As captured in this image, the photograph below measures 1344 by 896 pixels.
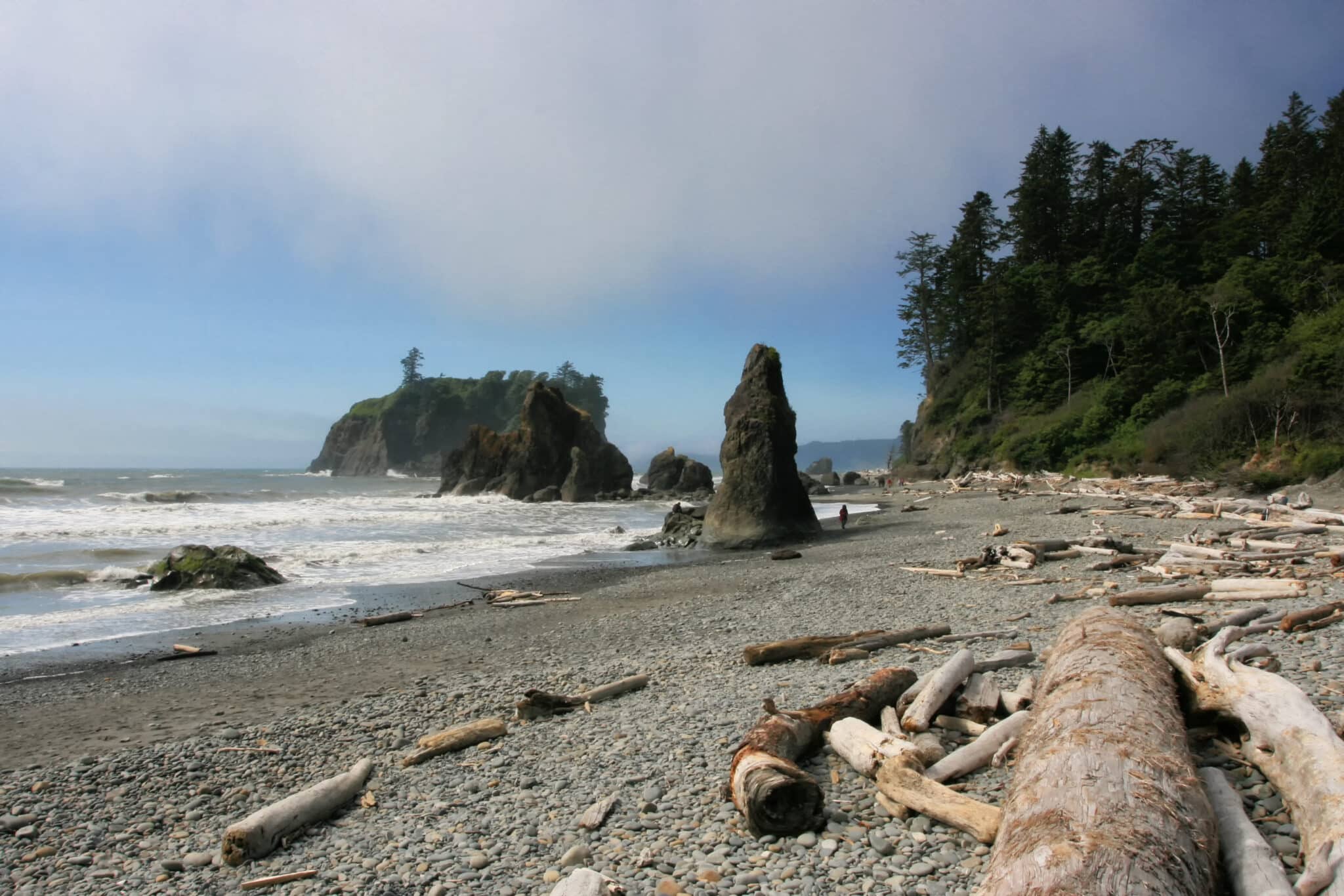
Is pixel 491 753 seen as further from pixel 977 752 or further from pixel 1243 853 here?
pixel 1243 853

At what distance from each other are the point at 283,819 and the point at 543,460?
48.9 metres

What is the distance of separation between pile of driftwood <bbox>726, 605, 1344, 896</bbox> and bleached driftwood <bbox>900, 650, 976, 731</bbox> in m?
0.01

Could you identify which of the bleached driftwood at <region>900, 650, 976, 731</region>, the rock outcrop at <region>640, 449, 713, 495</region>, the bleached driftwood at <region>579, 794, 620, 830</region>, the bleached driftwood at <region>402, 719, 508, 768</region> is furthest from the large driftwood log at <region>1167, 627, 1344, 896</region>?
the rock outcrop at <region>640, 449, 713, 495</region>

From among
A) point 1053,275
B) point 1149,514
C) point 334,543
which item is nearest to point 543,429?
point 334,543

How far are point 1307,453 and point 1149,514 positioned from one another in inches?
379

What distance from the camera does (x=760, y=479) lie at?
71.3ft

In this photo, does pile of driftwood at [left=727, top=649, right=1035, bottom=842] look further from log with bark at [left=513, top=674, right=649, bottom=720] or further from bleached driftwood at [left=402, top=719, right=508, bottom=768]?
bleached driftwood at [left=402, top=719, right=508, bottom=768]

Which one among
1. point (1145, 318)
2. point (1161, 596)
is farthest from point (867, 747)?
point (1145, 318)

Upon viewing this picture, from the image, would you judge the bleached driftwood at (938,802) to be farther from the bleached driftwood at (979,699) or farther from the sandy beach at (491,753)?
the bleached driftwood at (979,699)

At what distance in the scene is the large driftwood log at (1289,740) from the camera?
277 cm

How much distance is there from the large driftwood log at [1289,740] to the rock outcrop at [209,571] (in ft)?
54.2

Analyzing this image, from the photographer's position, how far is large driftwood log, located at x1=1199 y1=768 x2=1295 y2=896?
2.56 m

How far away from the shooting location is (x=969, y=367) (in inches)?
2125

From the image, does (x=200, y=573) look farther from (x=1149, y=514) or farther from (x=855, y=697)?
(x=1149, y=514)
